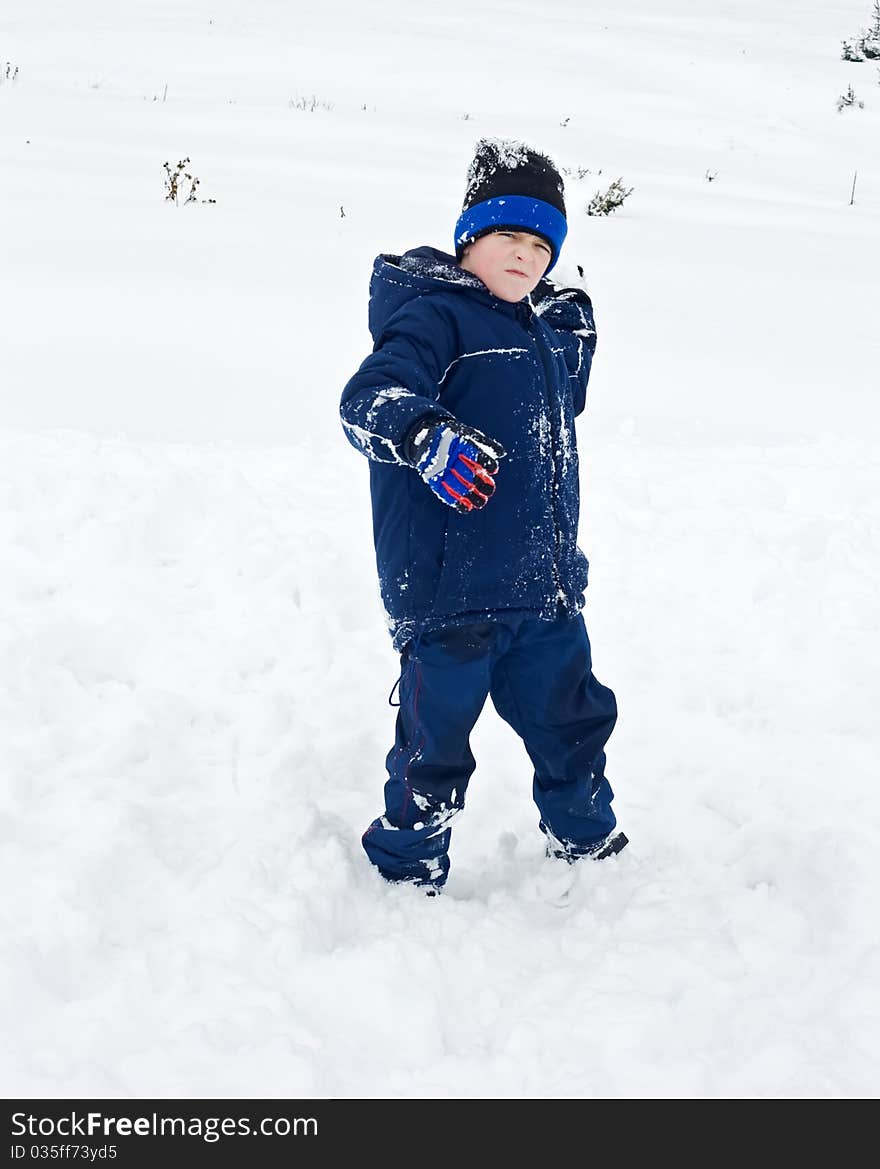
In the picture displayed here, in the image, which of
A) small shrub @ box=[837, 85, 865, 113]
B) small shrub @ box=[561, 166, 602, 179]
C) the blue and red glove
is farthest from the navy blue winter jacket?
small shrub @ box=[837, 85, 865, 113]

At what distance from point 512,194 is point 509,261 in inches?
5.5

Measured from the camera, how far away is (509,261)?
7.43 ft

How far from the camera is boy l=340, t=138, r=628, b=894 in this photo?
2229 mm

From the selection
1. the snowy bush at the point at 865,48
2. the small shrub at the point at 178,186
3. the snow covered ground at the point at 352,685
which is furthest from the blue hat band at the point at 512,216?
the snowy bush at the point at 865,48

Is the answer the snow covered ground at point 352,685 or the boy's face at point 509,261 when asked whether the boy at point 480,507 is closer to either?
the boy's face at point 509,261

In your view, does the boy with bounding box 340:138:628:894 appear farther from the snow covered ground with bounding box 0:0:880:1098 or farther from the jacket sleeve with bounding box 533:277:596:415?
the snow covered ground with bounding box 0:0:880:1098

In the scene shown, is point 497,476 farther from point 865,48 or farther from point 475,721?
point 865,48

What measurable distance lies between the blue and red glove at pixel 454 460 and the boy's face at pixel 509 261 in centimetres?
47

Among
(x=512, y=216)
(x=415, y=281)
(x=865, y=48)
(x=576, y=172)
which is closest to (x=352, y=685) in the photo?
(x=415, y=281)

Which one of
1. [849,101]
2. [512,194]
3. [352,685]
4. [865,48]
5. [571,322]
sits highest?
[865,48]

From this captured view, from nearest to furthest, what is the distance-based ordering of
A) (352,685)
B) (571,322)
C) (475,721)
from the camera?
(475,721), (571,322), (352,685)

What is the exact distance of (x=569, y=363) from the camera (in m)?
2.54

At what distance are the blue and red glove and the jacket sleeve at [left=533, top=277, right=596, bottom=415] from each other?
0.66 meters
